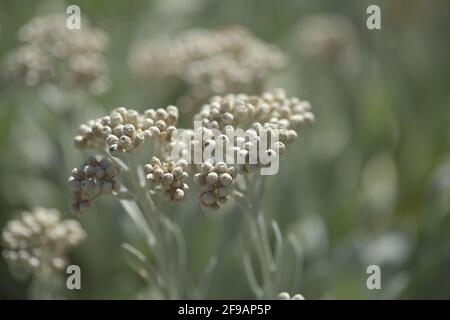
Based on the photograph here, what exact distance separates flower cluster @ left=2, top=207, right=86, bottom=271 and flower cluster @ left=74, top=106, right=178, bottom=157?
250 mm

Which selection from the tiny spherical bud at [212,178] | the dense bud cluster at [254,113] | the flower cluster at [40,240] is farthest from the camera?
the flower cluster at [40,240]

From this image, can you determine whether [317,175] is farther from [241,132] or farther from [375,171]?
[241,132]

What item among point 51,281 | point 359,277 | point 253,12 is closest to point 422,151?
point 359,277

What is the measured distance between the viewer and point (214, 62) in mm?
1764

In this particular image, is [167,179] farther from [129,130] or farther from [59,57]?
[59,57]

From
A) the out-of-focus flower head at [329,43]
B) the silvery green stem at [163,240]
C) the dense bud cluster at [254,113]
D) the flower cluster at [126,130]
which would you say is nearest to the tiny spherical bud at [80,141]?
the flower cluster at [126,130]

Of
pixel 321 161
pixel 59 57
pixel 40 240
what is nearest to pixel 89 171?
pixel 40 240

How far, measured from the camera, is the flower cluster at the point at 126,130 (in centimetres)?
122

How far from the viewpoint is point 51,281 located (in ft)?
5.05

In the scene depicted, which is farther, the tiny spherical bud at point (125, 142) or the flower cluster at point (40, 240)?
the flower cluster at point (40, 240)

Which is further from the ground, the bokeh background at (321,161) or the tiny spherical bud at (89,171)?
the bokeh background at (321,161)

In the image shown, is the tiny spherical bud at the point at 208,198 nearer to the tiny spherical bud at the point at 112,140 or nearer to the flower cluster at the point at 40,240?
the tiny spherical bud at the point at 112,140

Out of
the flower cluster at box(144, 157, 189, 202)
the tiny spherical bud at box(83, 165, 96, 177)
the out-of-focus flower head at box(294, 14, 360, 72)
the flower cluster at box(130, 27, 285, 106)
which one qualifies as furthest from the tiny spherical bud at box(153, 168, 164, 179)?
the out-of-focus flower head at box(294, 14, 360, 72)

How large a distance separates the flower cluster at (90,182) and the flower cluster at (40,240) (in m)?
0.28
